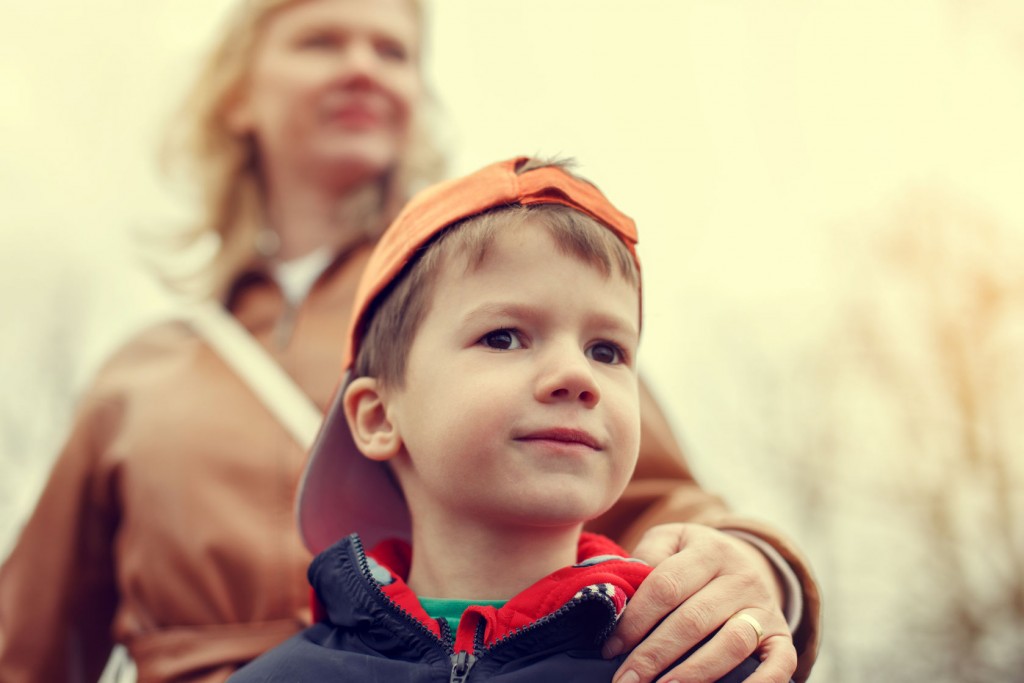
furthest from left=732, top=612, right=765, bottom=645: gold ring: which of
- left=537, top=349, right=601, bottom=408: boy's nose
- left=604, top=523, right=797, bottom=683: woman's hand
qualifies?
left=537, top=349, right=601, bottom=408: boy's nose

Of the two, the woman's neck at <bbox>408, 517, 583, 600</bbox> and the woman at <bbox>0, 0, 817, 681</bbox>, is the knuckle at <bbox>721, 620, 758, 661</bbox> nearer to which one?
the woman at <bbox>0, 0, 817, 681</bbox>

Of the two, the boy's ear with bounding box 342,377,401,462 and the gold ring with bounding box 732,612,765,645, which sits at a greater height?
the boy's ear with bounding box 342,377,401,462

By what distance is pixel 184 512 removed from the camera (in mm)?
2189

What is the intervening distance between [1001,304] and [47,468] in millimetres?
8479

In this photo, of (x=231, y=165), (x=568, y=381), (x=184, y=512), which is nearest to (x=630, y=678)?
(x=568, y=381)

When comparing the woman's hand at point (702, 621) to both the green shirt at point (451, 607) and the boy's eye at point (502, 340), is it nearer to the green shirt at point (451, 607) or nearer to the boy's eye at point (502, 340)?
the green shirt at point (451, 607)

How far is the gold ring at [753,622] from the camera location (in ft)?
4.39

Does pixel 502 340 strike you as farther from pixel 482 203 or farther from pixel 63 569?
pixel 63 569

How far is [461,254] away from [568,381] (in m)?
0.29

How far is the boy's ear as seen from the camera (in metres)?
1.56

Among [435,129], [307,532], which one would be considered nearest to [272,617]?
[307,532]

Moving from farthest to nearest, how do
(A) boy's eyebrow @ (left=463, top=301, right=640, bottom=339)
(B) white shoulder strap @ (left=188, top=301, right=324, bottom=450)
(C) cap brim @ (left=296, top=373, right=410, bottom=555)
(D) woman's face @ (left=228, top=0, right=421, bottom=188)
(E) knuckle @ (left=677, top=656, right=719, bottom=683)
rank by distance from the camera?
(D) woman's face @ (left=228, top=0, right=421, bottom=188) < (B) white shoulder strap @ (left=188, top=301, right=324, bottom=450) < (C) cap brim @ (left=296, top=373, right=410, bottom=555) < (A) boy's eyebrow @ (left=463, top=301, right=640, bottom=339) < (E) knuckle @ (left=677, top=656, right=719, bottom=683)

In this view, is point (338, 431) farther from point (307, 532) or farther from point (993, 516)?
point (993, 516)

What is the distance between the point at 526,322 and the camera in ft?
4.58
